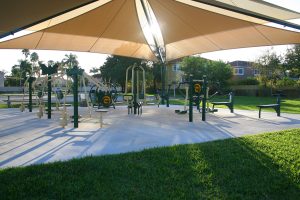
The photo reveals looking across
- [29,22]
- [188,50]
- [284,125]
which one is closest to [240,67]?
[188,50]

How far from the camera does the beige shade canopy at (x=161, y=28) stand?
972cm

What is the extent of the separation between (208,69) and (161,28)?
22.1 meters

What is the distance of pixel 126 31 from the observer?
12.6 metres

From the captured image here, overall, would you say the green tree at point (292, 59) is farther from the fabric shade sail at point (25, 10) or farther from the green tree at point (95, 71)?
the fabric shade sail at point (25, 10)

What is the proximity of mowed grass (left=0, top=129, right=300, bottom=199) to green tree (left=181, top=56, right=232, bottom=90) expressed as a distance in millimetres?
28867

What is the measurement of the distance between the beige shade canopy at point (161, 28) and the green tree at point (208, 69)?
745 inches

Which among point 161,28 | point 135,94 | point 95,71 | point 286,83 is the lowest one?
point 135,94

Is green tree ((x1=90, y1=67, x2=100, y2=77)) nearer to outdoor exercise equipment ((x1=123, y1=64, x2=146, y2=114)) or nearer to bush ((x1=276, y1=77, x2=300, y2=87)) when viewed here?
bush ((x1=276, y1=77, x2=300, y2=87))

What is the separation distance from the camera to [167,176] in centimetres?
383

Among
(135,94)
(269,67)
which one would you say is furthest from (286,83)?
(135,94)

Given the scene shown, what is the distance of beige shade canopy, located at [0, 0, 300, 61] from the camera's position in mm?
9719

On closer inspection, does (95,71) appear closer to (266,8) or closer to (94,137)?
(94,137)

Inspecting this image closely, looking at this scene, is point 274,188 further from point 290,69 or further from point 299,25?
point 290,69

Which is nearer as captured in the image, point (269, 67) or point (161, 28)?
point (161, 28)
